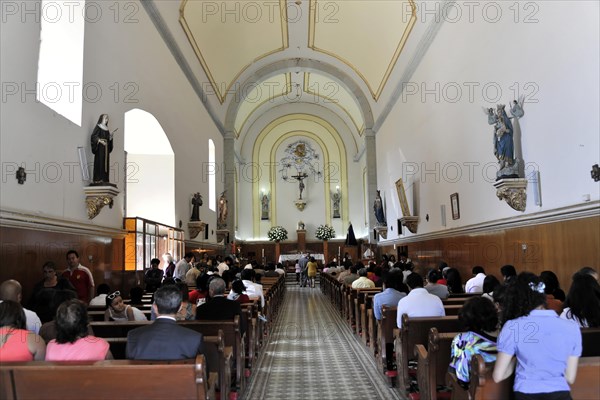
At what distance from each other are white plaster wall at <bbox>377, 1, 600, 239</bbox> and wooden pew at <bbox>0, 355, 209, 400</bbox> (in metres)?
4.58

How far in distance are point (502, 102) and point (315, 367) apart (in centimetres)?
476

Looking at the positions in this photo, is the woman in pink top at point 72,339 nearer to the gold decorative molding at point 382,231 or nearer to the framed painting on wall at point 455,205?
the framed painting on wall at point 455,205

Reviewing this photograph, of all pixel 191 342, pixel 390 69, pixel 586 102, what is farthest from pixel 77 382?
pixel 390 69

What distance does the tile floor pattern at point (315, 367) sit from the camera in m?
4.76

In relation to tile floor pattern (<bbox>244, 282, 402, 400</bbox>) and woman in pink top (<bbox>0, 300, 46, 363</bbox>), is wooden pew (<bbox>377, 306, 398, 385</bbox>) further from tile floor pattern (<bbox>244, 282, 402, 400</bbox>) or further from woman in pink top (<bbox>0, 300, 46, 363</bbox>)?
woman in pink top (<bbox>0, 300, 46, 363</bbox>)

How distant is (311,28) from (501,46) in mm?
9085

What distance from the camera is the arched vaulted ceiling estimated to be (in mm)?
12102

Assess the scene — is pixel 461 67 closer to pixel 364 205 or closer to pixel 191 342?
pixel 191 342

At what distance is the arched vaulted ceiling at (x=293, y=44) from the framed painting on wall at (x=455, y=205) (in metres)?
3.65

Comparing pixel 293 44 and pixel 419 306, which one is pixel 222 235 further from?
pixel 419 306

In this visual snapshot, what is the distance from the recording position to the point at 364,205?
24812mm

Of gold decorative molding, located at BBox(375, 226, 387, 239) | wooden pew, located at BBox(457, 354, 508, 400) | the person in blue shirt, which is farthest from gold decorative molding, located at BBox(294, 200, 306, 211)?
wooden pew, located at BBox(457, 354, 508, 400)

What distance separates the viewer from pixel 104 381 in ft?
8.38

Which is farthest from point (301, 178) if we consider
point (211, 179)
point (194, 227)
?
point (194, 227)
